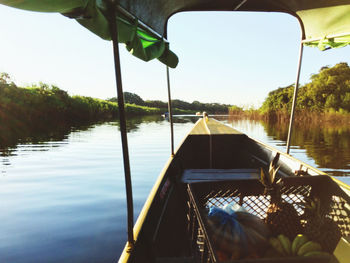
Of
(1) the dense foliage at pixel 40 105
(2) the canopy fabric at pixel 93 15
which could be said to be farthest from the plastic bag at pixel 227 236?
(1) the dense foliage at pixel 40 105

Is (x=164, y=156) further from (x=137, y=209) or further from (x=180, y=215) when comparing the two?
(x=180, y=215)

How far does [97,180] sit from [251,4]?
19.6ft

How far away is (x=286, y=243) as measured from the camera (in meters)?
1.29

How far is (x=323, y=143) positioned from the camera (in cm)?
1352

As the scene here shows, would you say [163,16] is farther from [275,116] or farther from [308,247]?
[275,116]

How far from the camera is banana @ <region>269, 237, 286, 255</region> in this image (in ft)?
4.10

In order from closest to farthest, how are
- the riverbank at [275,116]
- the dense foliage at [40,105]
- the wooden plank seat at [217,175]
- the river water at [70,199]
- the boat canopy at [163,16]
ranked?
the boat canopy at [163,16] → the wooden plank seat at [217,175] → the river water at [70,199] → the riverbank at [275,116] → the dense foliage at [40,105]

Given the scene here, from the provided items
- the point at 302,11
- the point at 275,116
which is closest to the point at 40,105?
the point at 275,116

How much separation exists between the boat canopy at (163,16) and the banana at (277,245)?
155 centimetres

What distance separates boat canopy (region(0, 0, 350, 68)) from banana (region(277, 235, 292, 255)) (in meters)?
1.58

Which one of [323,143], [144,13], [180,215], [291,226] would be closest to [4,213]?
[180,215]

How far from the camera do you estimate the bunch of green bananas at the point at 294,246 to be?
1240mm

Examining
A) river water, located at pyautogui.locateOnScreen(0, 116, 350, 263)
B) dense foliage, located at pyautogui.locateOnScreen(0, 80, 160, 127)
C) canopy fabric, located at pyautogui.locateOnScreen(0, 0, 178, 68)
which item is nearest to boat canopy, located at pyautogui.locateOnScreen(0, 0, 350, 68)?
canopy fabric, located at pyautogui.locateOnScreen(0, 0, 178, 68)

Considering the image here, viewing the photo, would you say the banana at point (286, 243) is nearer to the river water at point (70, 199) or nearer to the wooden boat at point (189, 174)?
the wooden boat at point (189, 174)
